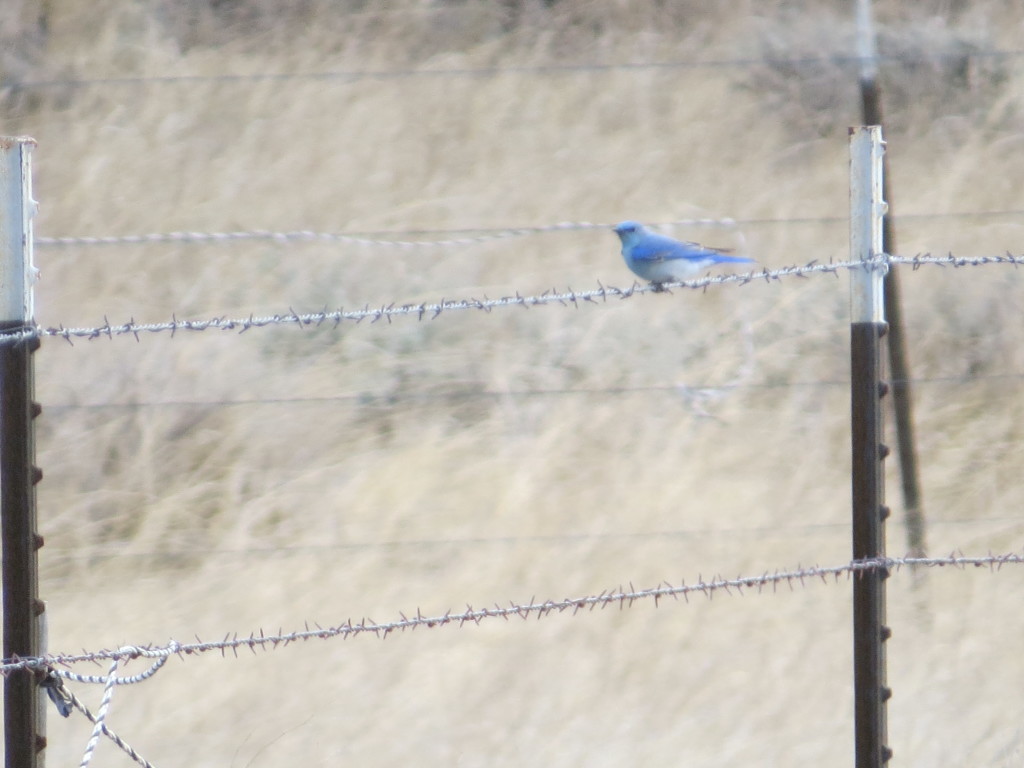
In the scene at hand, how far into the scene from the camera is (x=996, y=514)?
3488 millimetres

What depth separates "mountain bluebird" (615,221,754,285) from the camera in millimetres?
2650

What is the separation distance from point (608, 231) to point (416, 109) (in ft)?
2.26

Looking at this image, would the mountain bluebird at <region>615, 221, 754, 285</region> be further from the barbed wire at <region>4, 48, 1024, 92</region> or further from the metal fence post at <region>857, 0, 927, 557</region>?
the barbed wire at <region>4, 48, 1024, 92</region>

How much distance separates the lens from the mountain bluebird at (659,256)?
265 cm

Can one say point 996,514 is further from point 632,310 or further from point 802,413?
point 632,310

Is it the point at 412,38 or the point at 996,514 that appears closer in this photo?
the point at 996,514

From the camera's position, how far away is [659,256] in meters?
2.65

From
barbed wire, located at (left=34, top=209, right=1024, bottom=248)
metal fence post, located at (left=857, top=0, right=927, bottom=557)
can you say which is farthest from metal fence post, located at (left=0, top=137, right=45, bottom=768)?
metal fence post, located at (left=857, top=0, right=927, bottom=557)

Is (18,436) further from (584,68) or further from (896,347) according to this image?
(896,347)

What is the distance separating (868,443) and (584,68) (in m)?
2.34

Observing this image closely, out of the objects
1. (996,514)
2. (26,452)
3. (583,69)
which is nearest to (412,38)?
(583,69)

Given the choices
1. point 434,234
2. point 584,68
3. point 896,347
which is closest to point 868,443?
point 896,347

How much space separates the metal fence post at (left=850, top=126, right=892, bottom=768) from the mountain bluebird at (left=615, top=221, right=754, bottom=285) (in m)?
1.01

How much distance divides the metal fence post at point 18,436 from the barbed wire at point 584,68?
222 centimetres
